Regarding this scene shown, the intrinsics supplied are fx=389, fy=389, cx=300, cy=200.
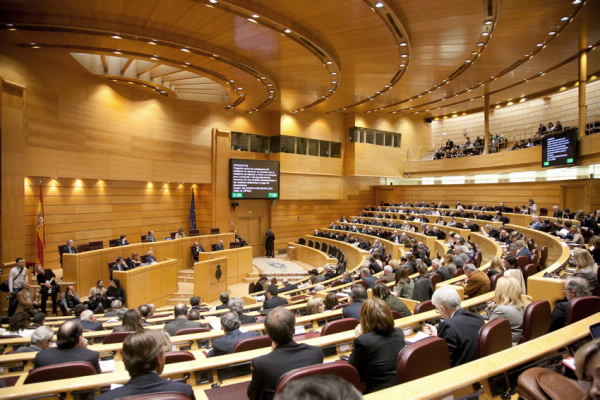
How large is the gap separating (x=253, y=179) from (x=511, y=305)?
46.0 feet

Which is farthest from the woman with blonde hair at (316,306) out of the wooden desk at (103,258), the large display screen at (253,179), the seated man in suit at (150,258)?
the large display screen at (253,179)

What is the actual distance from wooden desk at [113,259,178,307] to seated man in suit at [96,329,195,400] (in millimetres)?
8077

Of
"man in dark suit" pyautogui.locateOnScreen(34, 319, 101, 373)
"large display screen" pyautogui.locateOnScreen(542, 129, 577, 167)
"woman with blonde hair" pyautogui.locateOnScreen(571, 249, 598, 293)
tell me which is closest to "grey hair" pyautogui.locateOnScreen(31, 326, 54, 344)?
"man in dark suit" pyautogui.locateOnScreen(34, 319, 101, 373)

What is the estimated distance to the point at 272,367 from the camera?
206 centimetres

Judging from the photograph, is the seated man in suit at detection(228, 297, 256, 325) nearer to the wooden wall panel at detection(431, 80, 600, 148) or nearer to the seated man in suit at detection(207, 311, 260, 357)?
the seated man in suit at detection(207, 311, 260, 357)

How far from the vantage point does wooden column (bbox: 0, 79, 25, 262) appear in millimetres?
9227

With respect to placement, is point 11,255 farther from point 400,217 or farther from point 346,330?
point 400,217

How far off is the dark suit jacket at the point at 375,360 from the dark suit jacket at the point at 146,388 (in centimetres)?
102

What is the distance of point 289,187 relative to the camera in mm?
18219

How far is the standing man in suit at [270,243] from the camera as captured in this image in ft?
56.5

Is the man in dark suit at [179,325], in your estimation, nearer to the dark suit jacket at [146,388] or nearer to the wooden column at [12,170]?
the dark suit jacket at [146,388]

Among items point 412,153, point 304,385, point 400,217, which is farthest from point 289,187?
point 304,385

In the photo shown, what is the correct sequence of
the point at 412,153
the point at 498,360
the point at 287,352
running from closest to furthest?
A: the point at 498,360 < the point at 287,352 < the point at 412,153

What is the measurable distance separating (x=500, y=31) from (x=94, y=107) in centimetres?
1186
